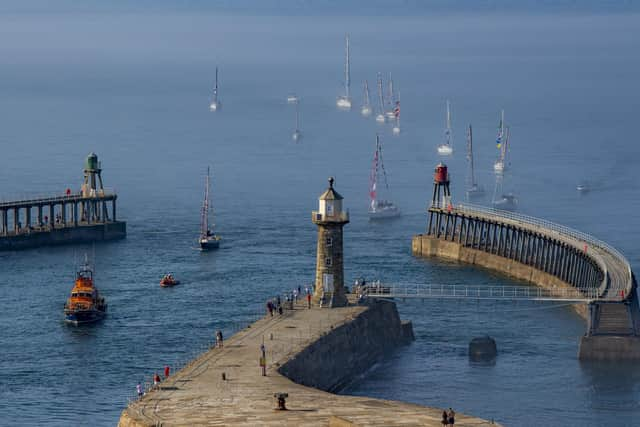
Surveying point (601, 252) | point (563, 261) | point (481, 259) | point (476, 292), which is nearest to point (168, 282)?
point (476, 292)

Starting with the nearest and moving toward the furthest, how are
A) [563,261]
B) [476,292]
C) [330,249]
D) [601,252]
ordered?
1. [330,249]
2. [476,292]
3. [601,252]
4. [563,261]

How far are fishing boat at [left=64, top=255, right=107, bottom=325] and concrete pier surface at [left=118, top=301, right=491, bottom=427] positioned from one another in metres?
16.1

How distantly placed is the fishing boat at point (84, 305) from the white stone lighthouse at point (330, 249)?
17056 millimetres

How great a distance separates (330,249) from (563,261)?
33.2 metres

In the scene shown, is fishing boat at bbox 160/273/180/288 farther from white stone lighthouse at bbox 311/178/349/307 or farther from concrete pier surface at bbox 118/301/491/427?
white stone lighthouse at bbox 311/178/349/307

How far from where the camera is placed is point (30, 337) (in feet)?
407

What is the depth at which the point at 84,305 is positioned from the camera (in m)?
129

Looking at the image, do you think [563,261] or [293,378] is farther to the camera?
[563,261]

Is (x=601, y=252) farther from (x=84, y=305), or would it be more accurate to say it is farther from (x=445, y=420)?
(x=445, y=420)

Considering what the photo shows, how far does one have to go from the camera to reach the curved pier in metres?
117

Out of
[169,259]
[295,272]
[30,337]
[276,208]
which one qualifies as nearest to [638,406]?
[30,337]

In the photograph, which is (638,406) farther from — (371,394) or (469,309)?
(469,309)

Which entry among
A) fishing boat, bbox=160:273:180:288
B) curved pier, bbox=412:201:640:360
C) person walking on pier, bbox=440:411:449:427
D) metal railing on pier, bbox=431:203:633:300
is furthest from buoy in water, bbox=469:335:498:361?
fishing boat, bbox=160:273:180:288

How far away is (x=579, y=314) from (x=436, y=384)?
23.2m
